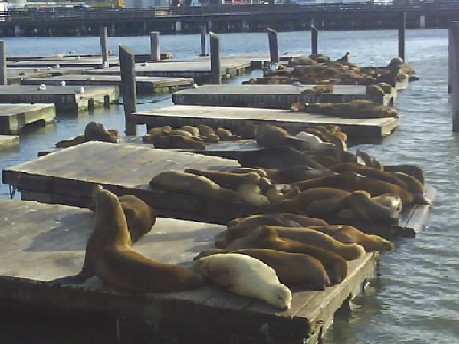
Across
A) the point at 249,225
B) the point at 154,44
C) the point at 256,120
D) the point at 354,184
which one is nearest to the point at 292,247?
the point at 249,225

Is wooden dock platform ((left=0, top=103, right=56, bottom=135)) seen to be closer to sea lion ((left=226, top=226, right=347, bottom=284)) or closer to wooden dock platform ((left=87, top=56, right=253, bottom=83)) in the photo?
wooden dock platform ((left=87, top=56, right=253, bottom=83))

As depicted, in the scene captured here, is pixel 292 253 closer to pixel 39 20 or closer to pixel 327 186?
pixel 327 186

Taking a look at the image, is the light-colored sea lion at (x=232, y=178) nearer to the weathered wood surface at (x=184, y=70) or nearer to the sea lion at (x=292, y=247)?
the sea lion at (x=292, y=247)

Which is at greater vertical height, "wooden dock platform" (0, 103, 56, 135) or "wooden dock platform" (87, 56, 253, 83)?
"wooden dock platform" (87, 56, 253, 83)

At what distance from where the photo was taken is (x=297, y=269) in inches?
208

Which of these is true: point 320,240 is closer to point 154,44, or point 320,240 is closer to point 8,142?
point 8,142

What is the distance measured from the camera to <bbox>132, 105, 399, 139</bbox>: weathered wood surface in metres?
13.2

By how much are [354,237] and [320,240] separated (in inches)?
24.5

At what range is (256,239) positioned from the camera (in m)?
5.64

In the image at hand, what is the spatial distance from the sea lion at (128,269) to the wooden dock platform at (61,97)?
1378 centimetres

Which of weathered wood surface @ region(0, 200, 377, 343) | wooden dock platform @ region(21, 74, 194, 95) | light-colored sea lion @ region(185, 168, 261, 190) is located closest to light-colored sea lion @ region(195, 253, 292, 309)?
weathered wood surface @ region(0, 200, 377, 343)

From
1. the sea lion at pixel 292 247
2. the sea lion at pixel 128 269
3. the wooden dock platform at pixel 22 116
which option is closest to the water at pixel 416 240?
the wooden dock platform at pixel 22 116

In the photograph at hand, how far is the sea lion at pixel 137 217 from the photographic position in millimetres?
6312

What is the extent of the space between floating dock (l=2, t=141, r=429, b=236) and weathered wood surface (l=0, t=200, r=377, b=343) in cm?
114
